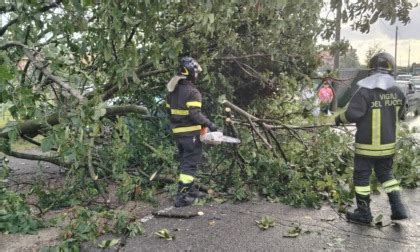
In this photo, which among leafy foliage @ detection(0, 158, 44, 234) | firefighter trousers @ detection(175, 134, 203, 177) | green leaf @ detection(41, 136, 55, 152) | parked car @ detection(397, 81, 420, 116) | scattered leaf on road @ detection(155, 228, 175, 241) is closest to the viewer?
green leaf @ detection(41, 136, 55, 152)

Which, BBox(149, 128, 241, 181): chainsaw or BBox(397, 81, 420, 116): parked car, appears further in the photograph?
BBox(397, 81, 420, 116): parked car

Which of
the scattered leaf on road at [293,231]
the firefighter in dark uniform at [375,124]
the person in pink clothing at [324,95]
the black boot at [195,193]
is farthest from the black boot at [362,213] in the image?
the person in pink clothing at [324,95]

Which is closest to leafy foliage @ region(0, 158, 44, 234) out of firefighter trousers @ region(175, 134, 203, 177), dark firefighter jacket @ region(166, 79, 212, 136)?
firefighter trousers @ region(175, 134, 203, 177)

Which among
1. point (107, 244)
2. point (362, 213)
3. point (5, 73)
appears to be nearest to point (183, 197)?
point (107, 244)

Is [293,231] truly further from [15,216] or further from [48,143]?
[15,216]

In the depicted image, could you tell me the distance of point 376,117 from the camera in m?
4.58

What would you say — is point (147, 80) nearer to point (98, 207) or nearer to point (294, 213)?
point (98, 207)

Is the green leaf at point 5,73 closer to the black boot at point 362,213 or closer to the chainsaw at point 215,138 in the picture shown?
the chainsaw at point 215,138

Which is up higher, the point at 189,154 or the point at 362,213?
the point at 189,154

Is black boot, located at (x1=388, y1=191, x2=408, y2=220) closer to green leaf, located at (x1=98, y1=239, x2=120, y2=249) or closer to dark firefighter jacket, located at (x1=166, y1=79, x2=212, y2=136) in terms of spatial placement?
dark firefighter jacket, located at (x1=166, y1=79, x2=212, y2=136)

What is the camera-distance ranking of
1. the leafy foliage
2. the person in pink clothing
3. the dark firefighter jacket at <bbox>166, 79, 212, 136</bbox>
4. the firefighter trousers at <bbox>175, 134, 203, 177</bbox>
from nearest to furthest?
the leafy foliage < the dark firefighter jacket at <bbox>166, 79, 212, 136</bbox> < the firefighter trousers at <bbox>175, 134, 203, 177</bbox> < the person in pink clothing

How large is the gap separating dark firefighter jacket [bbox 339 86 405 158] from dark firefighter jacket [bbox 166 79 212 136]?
5.47ft

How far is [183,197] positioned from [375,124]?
2283 millimetres

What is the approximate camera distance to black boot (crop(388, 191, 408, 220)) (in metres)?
4.65
